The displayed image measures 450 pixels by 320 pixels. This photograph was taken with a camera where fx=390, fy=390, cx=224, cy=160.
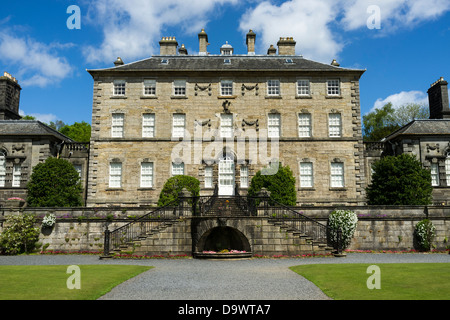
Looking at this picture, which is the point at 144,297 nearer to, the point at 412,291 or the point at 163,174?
the point at 412,291

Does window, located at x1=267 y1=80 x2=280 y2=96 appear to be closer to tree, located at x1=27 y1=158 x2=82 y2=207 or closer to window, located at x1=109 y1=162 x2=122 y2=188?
window, located at x1=109 y1=162 x2=122 y2=188

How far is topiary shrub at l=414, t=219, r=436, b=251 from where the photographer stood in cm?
2173

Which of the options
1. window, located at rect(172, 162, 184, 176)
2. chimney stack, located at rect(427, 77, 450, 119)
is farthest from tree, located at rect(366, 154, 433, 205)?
window, located at rect(172, 162, 184, 176)

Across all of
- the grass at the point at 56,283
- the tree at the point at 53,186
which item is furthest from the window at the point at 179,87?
the grass at the point at 56,283

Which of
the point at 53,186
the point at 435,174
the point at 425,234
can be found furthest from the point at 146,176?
the point at 435,174

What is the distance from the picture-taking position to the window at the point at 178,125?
29.7 meters

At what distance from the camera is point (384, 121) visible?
51531 mm

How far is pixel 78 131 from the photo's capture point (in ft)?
171

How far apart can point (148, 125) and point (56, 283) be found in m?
19.9

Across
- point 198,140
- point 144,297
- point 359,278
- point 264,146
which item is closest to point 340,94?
point 264,146

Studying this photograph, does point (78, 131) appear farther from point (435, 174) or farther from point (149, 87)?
point (435, 174)

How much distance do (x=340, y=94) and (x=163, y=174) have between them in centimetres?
1495

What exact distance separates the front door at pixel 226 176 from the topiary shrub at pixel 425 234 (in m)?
12.6

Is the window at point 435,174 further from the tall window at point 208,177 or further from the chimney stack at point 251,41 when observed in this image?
the chimney stack at point 251,41
